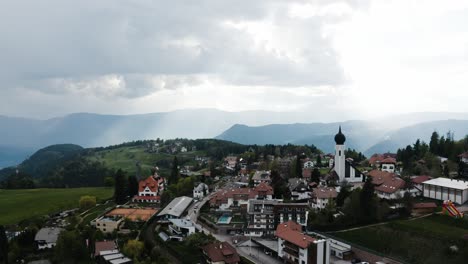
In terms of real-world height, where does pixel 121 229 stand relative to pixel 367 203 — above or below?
below

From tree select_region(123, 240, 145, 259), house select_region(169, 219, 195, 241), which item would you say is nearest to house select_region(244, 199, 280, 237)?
house select_region(169, 219, 195, 241)

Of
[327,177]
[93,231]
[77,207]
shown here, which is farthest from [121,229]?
[327,177]

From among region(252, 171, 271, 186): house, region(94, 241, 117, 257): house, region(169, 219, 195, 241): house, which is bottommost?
region(94, 241, 117, 257): house

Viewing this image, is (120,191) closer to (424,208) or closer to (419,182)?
(424,208)

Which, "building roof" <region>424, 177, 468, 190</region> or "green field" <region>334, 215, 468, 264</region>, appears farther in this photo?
"building roof" <region>424, 177, 468, 190</region>

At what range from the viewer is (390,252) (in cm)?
3212

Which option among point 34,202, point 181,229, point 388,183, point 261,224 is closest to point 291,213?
point 261,224

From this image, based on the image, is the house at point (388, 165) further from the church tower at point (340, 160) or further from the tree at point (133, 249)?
the tree at point (133, 249)

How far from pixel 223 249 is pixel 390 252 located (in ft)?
47.2

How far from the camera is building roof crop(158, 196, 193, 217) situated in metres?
44.8

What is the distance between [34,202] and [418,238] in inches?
2289

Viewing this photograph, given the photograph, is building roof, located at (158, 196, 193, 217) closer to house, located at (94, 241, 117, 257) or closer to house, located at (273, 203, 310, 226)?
house, located at (94, 241, 117, 257)

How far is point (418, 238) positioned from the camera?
3231 cm

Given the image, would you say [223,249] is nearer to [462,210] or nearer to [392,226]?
[392,226]
